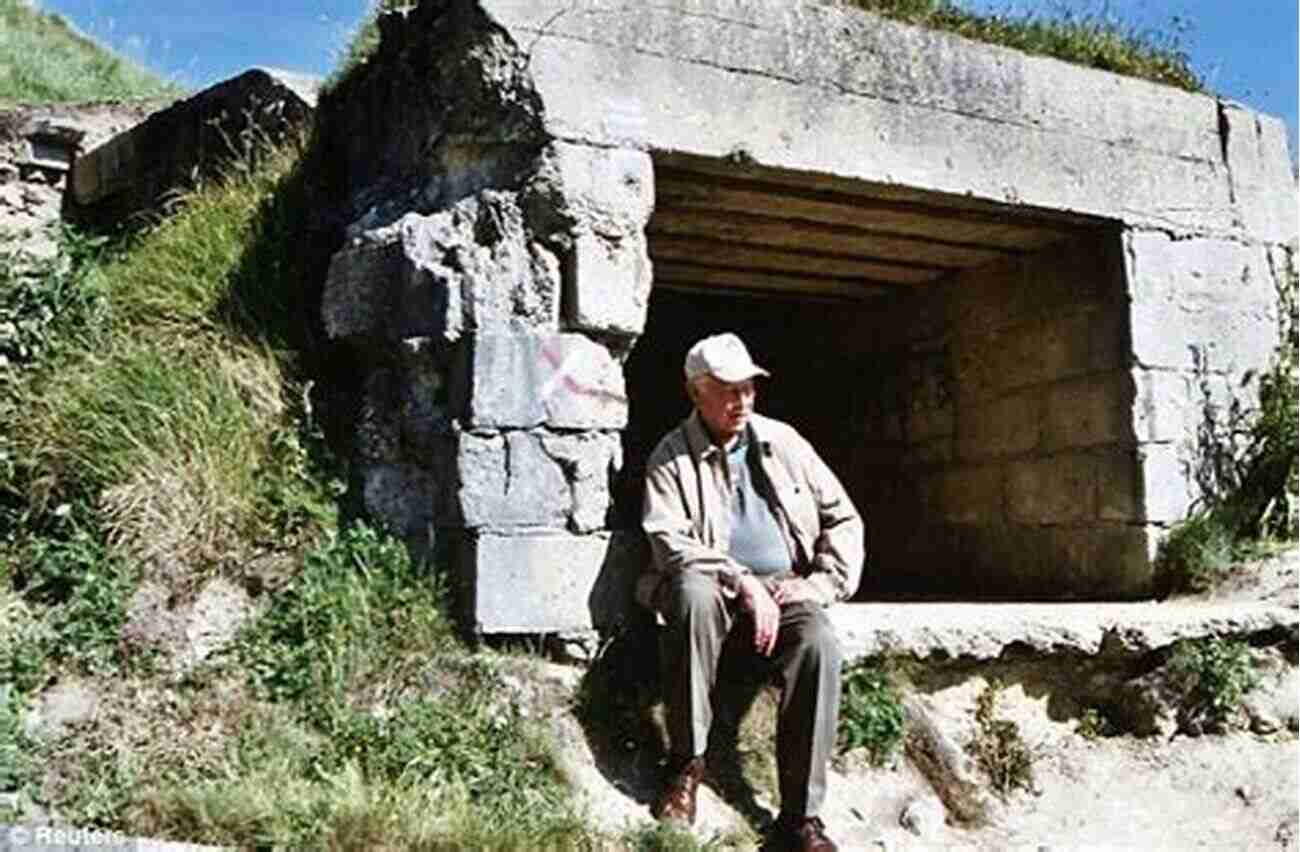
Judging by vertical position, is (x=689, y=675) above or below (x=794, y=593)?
below

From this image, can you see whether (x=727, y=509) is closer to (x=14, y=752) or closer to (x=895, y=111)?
(x=895, y=111)

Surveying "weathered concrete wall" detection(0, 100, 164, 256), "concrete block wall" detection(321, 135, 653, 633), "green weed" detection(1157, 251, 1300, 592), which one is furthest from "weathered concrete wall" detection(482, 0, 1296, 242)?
"weathered concrete wall" detection(0, 100, 164, 256)

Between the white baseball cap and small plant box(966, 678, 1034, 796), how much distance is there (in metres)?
1.63

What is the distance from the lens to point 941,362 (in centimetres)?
774

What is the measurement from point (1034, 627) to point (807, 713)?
1465 millimetres

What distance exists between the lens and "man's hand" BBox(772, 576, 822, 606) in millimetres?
4953

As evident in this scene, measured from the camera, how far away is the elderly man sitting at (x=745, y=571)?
15.6 ft

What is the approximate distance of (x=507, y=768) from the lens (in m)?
4.72

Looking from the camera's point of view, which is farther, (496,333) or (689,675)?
(496,333)

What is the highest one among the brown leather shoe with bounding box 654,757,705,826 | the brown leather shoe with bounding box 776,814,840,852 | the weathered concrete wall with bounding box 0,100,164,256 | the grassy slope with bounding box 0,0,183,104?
the grassy slope with bounding box 0,0,183,104

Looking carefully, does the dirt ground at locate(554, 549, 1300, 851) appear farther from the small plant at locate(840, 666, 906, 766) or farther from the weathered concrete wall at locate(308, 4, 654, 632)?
the weathered concrete wall at locate(308, 4, 654, 632)

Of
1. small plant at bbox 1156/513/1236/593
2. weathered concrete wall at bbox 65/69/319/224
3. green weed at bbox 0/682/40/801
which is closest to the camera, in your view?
green weed at bbox 0/682/40/801

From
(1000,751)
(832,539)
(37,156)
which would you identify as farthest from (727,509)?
(37,156)

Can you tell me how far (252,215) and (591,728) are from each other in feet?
8.79
